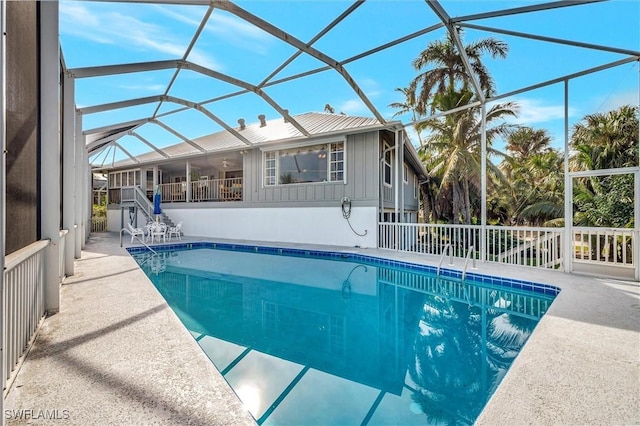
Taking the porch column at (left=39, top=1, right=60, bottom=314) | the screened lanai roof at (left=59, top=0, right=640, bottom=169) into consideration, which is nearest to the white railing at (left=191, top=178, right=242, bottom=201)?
the screened lanai roof at (left=59, top=0, right=640, bottom=169)

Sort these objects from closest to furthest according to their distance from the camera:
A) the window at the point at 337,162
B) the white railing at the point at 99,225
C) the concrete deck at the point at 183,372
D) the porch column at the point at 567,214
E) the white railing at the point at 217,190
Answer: the concrete deck at the point at 183,372 < the porch column at the point at 567,214 < the window at the point at 337,162 < the white railing at the point at 217,190 < the white railing at the point at 99,225

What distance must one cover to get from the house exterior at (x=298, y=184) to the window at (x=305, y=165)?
0.12 feet

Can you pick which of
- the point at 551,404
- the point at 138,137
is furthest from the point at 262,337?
the point at 138,137

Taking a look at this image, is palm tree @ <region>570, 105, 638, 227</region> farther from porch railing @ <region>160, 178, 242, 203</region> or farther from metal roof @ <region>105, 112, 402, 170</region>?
porch railing @ <region>160, 178, 242, 203</region>

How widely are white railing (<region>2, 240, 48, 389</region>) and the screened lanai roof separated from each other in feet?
14.6

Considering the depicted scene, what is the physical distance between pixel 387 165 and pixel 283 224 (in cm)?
478

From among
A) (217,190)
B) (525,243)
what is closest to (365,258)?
(525,243)

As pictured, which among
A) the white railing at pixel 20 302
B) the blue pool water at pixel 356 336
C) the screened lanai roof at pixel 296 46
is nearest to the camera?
the white railing at pixel 20 302

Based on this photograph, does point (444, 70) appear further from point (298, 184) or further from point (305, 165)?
point (298, 184)

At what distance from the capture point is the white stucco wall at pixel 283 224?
1091 centimetres

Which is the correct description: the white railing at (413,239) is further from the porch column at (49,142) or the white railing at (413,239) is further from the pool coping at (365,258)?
the porch column at (49,142)

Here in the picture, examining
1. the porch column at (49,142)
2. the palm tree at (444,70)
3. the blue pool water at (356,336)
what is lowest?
the blue pool water at (356,336)

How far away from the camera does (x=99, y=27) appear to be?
607cm

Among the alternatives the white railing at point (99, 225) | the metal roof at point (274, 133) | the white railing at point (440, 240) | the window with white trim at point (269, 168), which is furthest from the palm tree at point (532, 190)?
the white railing at point (99, 225)
